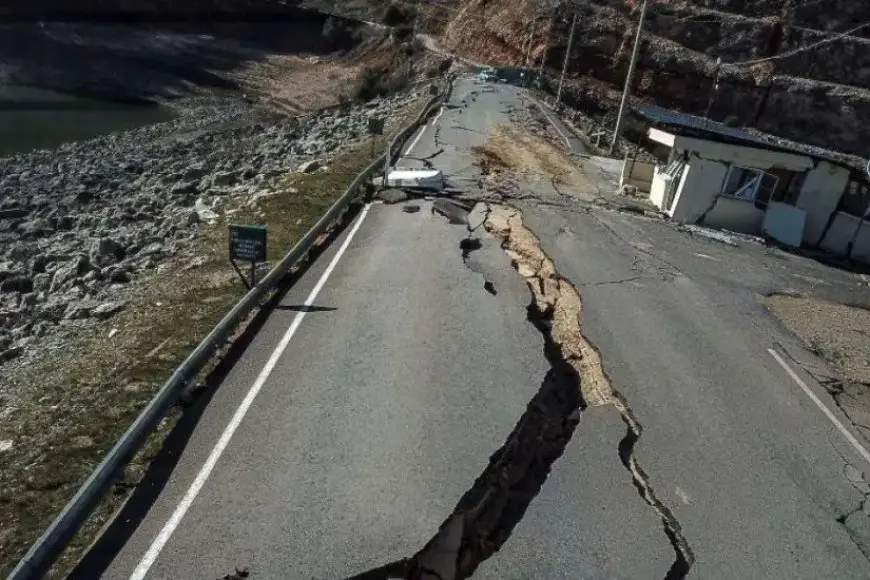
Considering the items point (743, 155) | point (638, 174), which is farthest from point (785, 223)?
point (638, 174)

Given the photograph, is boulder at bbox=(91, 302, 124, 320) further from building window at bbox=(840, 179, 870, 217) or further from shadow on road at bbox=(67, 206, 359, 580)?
building window at bbox=(840, 179, 870, 217)

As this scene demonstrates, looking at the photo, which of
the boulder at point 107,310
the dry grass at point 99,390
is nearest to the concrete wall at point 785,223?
the dry grass at point 99,390

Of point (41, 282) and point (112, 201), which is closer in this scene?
point (41, 282)

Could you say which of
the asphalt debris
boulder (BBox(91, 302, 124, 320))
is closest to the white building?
the asphalt debris

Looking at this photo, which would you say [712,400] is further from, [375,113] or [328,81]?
[328,81]

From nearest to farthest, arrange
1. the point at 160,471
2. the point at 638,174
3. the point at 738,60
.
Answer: the point at 160,471 → the point at 638,174 → the point at 738,60

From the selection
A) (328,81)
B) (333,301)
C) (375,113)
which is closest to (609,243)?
(333,301)

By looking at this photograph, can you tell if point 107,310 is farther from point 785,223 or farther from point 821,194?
point 821,194
